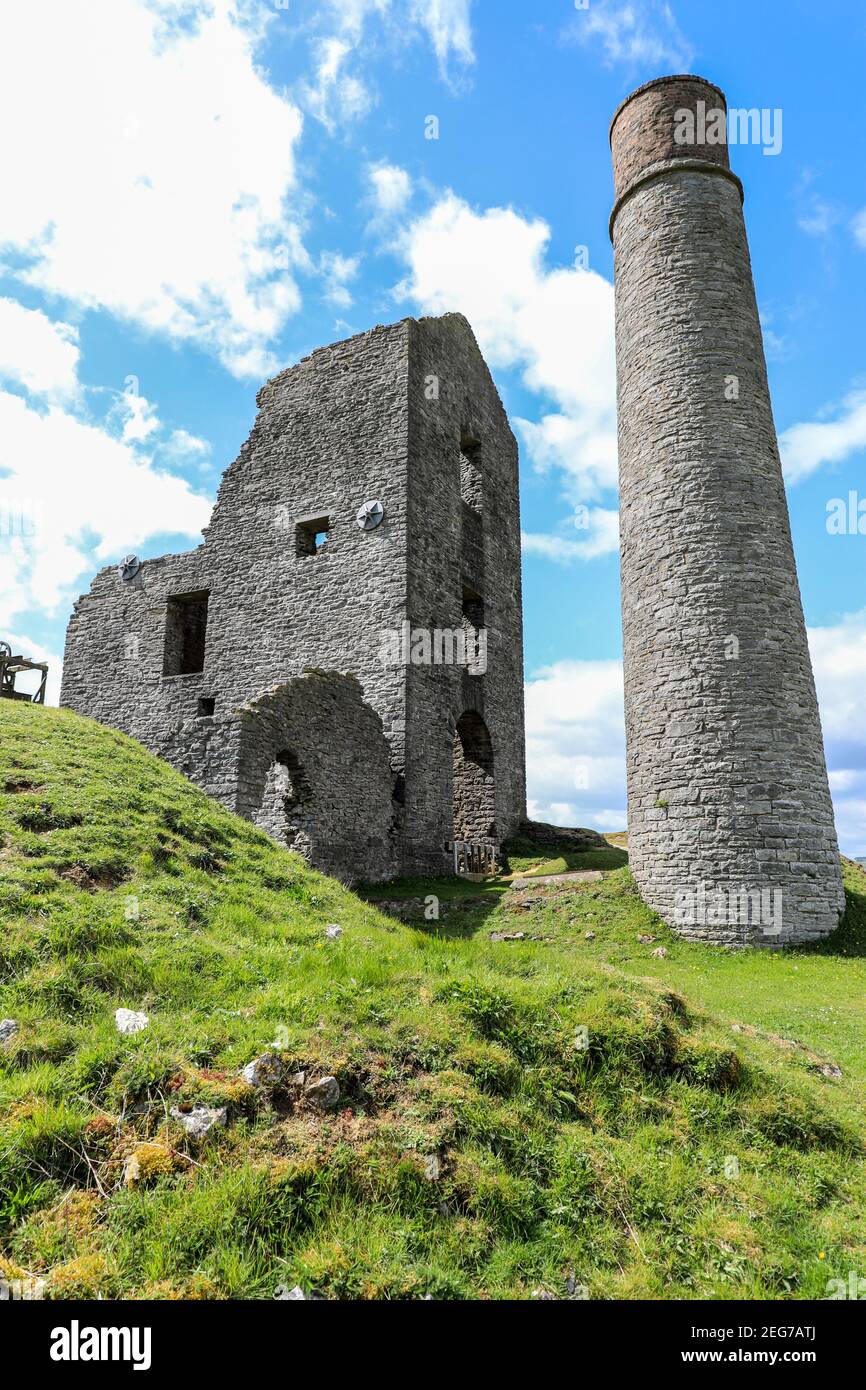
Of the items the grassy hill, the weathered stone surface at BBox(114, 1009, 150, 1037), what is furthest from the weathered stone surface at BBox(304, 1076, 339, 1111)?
the weathered stone surface at BBox(114, 1009, 150, 1037)

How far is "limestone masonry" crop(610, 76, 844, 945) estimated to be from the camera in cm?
1305

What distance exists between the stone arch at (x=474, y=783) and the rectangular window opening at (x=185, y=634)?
25.9 feet

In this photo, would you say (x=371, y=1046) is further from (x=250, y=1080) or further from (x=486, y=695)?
(x=486, y=695)

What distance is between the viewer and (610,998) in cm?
604

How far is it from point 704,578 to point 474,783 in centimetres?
1016

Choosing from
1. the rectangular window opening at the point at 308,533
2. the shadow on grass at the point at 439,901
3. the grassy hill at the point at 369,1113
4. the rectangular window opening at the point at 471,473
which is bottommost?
the grassy hill at the point at 369,1113

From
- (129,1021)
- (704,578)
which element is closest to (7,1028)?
(129,1021)

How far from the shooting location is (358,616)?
1930 cm

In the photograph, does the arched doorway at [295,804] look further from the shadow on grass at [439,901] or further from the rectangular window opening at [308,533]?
the rectangular window opening at [308,533]

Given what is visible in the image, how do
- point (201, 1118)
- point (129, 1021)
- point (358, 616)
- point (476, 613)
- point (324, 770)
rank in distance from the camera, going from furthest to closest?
point (476, 613)
point (358, 616)
point (324, 770)
point (129, 1021)
point (201, 1118)

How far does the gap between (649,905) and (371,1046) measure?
9805mm

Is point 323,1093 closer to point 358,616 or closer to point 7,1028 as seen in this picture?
point 7,1028

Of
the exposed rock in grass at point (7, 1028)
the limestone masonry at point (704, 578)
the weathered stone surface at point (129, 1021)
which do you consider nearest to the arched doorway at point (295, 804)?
the limestone masonry at point (704, 578)

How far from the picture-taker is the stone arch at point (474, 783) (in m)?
22.1
